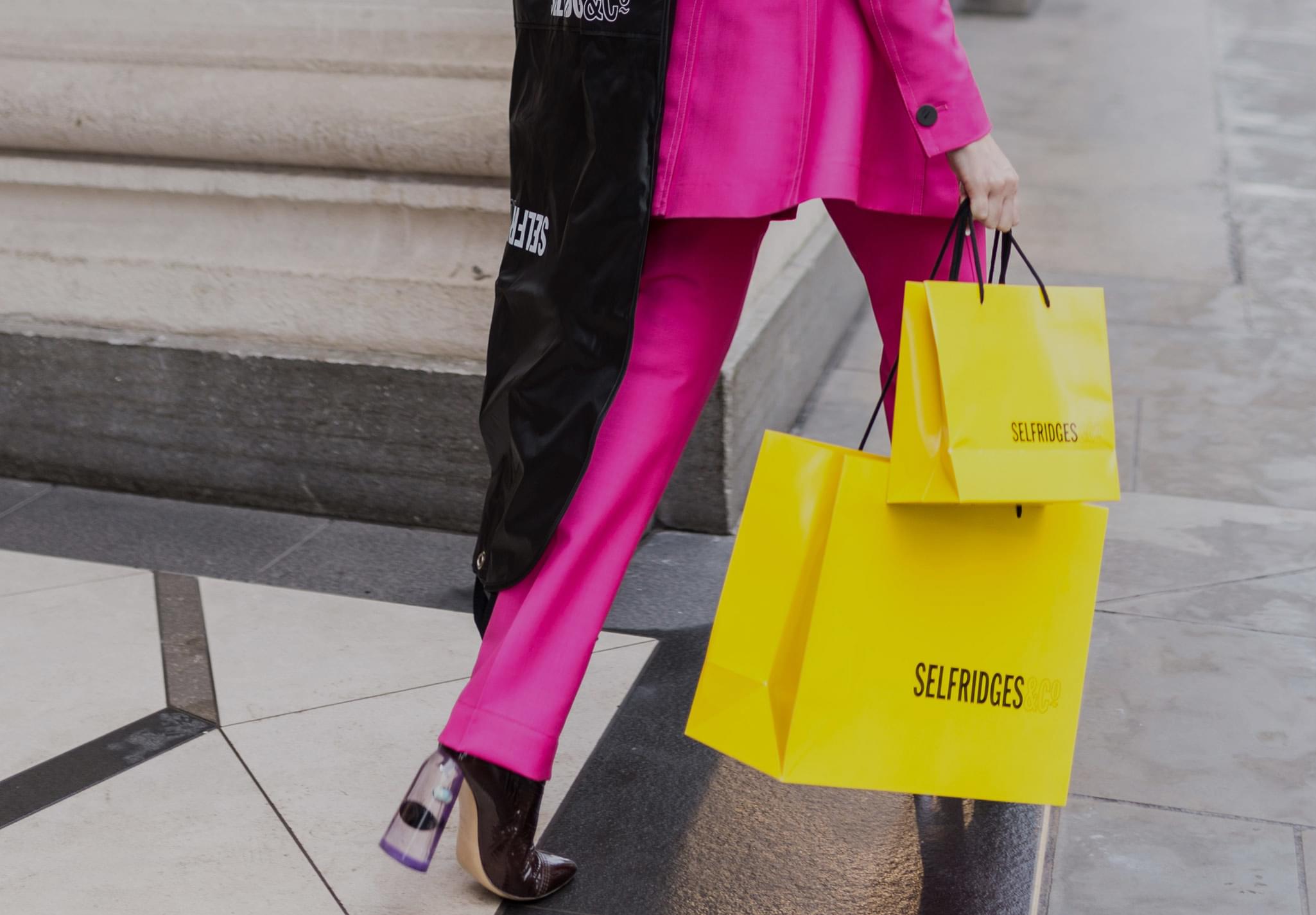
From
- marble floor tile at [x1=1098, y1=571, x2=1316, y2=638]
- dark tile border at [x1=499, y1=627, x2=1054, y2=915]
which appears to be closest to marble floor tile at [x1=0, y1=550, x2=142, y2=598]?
dark tile border at [x1=499, y1=627, x2=1054, y2=915]

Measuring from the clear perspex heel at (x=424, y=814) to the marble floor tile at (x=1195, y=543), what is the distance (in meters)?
1.61

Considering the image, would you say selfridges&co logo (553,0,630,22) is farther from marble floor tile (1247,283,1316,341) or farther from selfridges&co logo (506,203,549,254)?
marble floor tile (1247,283,1316,341)

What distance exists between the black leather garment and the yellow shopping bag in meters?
0.37

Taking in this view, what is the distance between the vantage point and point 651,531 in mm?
3201

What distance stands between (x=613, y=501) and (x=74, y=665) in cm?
134

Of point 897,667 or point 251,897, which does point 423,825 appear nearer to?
point 251,897

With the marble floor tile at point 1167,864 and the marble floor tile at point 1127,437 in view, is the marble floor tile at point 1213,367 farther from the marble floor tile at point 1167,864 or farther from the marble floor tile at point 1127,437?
the marble floor tile at point 1167,864

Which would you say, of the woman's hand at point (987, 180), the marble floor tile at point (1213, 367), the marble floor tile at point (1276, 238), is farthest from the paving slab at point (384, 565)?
the marble floor tile at point (1276, 238)

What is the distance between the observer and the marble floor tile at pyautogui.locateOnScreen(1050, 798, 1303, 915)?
201 cm

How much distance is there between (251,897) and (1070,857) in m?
1.20

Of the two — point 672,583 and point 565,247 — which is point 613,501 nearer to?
point 565,247

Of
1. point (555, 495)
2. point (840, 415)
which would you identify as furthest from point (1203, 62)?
point (555, 495)

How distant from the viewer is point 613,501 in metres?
1.85

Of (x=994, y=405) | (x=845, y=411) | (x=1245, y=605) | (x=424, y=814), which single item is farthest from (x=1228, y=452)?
(x=424, y=814)
